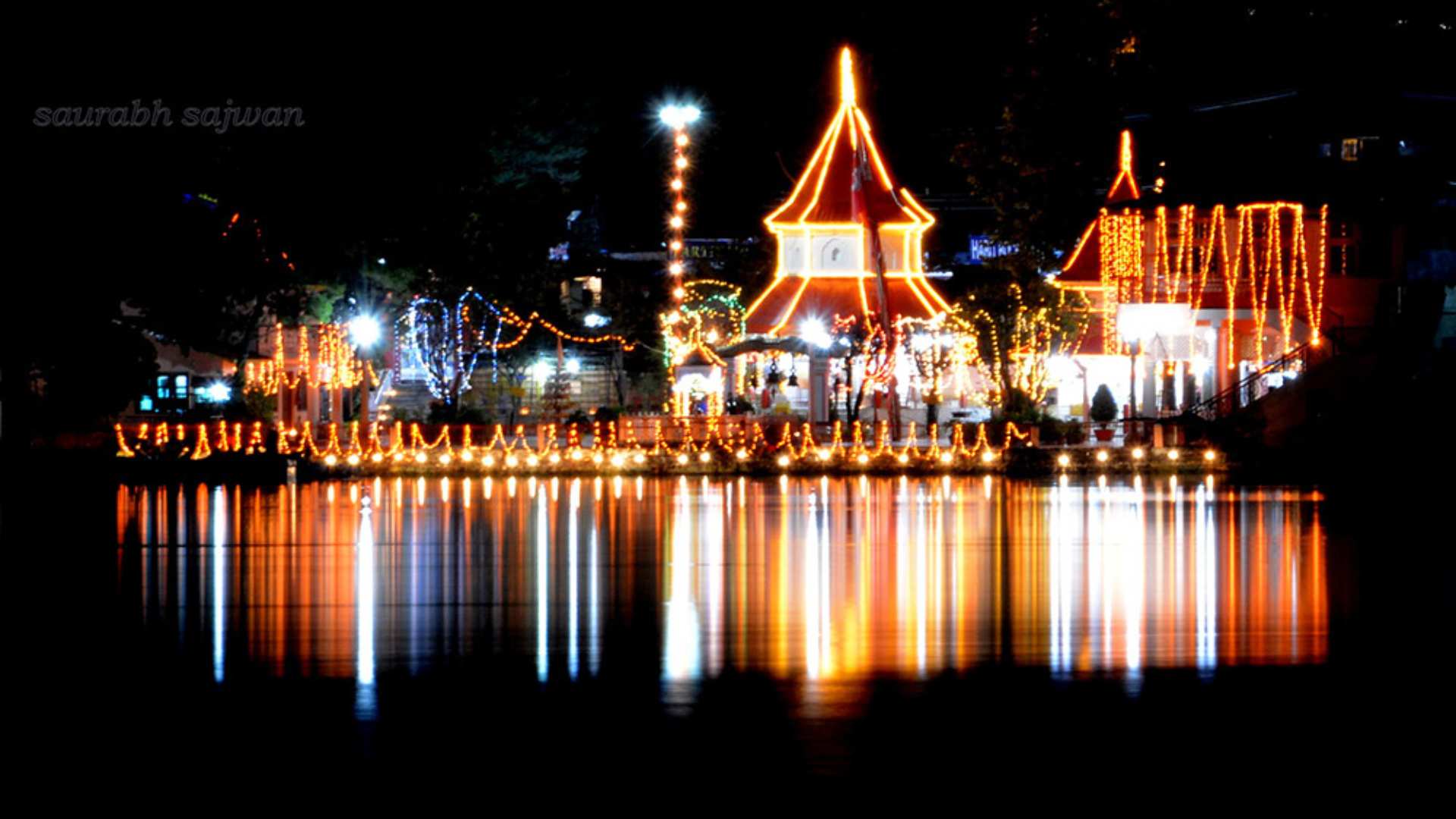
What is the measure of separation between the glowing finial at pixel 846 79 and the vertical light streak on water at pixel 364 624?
81.0 ft

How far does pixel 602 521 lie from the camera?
25.5 meters

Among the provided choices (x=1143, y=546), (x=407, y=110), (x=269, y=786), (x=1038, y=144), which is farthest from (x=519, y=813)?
(x=1038, y=144)

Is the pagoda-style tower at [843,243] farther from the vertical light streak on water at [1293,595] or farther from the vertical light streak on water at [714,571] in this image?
the vertical light streak on water at [1293,595]

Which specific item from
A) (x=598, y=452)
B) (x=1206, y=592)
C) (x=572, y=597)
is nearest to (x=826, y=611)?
(x=572, y=597)

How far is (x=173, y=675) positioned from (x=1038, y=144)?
146 ft

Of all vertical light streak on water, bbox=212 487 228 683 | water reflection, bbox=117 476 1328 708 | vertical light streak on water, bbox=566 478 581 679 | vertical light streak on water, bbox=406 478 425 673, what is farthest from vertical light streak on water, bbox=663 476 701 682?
vertical light streak on water, bbox=212 487 228 683

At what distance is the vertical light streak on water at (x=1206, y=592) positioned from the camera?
42.6ft

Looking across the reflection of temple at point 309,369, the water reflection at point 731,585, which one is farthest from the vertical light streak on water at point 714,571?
the reflection of temple at point 309,369

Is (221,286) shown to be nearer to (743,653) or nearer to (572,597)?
(572,597)

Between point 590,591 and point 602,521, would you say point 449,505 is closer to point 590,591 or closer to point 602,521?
point 602,521

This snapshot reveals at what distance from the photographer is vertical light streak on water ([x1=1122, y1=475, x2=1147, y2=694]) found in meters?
12.5

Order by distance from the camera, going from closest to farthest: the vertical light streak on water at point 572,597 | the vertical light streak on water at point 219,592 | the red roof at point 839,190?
the vertical light streak on water at point 572,597
the vertical light streak on water at point 219,592
the red roof at point 839,190

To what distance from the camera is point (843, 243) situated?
1922 inches

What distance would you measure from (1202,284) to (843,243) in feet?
27.1
